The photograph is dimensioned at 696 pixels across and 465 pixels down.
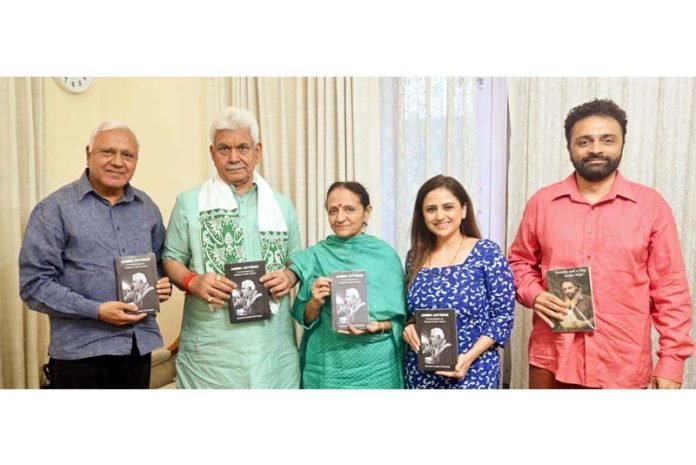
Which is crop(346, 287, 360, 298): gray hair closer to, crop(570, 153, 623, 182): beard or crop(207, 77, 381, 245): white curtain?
crop(207, 77, 381, 245): white curtain

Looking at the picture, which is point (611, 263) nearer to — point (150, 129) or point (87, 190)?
point (87, 190)

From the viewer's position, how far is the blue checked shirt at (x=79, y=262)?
1.93 meters

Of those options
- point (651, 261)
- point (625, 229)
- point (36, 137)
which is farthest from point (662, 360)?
point (36, 137)

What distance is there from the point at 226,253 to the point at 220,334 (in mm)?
305

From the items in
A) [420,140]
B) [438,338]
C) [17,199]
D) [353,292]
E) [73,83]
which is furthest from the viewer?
[420,140]

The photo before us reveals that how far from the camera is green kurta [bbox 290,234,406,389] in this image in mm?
2115

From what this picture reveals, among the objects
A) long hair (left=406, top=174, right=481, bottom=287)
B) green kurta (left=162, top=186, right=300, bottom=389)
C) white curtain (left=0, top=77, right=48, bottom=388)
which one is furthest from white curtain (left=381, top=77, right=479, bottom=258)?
white curtain (left=0, top=77, right=48, bottom=388)

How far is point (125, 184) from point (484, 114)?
166 cm

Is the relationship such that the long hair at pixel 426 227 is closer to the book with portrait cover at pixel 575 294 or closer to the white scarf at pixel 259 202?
Answer: the book with portrait cover at pixel 575 294

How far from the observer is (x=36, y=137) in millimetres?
2451

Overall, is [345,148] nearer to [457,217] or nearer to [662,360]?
[457,217]

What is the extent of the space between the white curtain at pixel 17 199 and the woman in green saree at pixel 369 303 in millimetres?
1230

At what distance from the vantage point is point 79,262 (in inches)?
77.7

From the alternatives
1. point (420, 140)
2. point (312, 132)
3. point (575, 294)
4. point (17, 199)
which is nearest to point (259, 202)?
point (312, 132)
